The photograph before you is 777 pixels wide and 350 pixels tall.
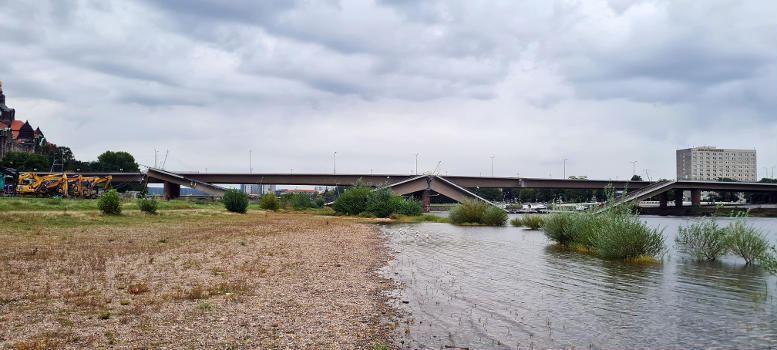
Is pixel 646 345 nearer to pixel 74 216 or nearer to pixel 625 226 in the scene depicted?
pixel 625 226

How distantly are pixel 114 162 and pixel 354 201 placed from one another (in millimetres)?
116868

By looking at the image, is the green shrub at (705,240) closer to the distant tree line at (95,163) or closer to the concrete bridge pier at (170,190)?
the concrete bridge pier at (170,190)

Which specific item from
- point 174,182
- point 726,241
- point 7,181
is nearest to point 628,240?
point 726,241

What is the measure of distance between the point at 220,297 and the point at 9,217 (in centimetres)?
3492

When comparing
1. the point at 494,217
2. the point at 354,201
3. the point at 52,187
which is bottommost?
the point at 494,217

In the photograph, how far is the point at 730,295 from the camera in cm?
1902

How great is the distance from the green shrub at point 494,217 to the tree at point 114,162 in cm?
14098

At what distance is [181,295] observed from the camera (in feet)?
51.9

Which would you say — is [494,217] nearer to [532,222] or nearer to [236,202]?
Result: [532,222]

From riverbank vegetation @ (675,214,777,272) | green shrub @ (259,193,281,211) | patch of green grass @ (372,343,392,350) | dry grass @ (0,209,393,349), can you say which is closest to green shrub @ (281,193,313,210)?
green shrub @ (259,193,281,211)

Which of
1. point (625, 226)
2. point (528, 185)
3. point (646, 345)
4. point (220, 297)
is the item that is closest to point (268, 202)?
point (528, 185)

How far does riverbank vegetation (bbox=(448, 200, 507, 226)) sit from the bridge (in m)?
47.7

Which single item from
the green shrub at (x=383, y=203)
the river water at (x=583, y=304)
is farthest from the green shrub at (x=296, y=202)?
the river water at (x=583, y=304)

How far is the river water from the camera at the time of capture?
513 inches
